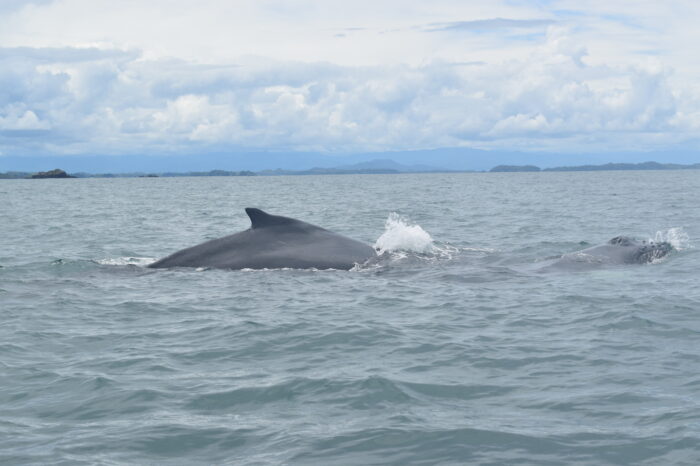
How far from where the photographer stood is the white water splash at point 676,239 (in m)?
21.6

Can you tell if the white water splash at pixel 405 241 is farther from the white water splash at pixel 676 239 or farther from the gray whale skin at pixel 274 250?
the white water splash at pixel 676 239

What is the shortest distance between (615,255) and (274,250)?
8037mm

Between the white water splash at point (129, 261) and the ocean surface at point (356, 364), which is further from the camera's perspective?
the white water splash at point (129, 261)

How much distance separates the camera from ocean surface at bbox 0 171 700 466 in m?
7.23

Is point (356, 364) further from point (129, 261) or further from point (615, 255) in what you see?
point (129, 261)

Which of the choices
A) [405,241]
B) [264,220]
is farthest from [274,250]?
[405,241]

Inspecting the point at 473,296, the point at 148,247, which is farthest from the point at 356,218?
the point at 473,296

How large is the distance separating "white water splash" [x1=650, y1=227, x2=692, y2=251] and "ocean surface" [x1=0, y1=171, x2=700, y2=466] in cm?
203

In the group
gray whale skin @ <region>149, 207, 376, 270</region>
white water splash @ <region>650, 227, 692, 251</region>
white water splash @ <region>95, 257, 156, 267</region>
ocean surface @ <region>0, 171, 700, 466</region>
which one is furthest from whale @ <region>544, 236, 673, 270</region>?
white water splash @ <region>95, 257, 156, 267</region>

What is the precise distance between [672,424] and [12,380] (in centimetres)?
744

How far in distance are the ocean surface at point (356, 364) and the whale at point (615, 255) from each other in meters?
0.41

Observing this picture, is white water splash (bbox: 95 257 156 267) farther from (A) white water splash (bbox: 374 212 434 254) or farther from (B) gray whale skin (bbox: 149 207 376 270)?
(A) white water splash (bbox: 374 212 434 254)

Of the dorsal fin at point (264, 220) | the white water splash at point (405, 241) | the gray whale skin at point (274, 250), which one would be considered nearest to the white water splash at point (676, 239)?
the white water splash at point (405, 241)

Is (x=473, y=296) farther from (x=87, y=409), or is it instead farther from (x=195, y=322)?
(x=87, y=409)
